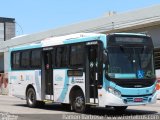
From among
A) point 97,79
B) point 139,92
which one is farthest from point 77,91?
point 139,92

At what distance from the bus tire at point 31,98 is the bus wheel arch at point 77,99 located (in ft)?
12.4

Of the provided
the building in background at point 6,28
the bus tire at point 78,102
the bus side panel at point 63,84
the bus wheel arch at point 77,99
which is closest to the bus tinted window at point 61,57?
the bus side panel at point 63,84

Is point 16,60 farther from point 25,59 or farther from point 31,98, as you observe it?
point 31,98

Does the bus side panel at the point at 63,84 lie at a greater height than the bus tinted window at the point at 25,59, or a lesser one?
lesser

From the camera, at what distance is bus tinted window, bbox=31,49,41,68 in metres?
20.7

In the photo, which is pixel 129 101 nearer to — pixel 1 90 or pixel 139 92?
pixel 139 92

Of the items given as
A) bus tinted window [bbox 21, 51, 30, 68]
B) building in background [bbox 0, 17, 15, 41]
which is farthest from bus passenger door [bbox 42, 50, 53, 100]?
building in background [bbox 0, 17, 15, 41]

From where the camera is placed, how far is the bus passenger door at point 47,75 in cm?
1982

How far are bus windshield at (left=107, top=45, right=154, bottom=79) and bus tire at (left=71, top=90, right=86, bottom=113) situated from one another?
196 centimetres

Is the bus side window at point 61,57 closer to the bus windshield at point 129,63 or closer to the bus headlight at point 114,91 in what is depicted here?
the bus windshield at point 129,63

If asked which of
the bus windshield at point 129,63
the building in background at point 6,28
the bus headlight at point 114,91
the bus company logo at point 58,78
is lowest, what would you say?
the bus headlight at point 114,91

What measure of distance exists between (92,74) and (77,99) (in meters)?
1.47

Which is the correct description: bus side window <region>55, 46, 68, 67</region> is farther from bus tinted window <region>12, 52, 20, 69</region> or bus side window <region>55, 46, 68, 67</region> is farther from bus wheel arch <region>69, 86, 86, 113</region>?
bus tinted window <region>12, 52, 20, 69</region>

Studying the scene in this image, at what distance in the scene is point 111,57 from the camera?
16.0 meters
